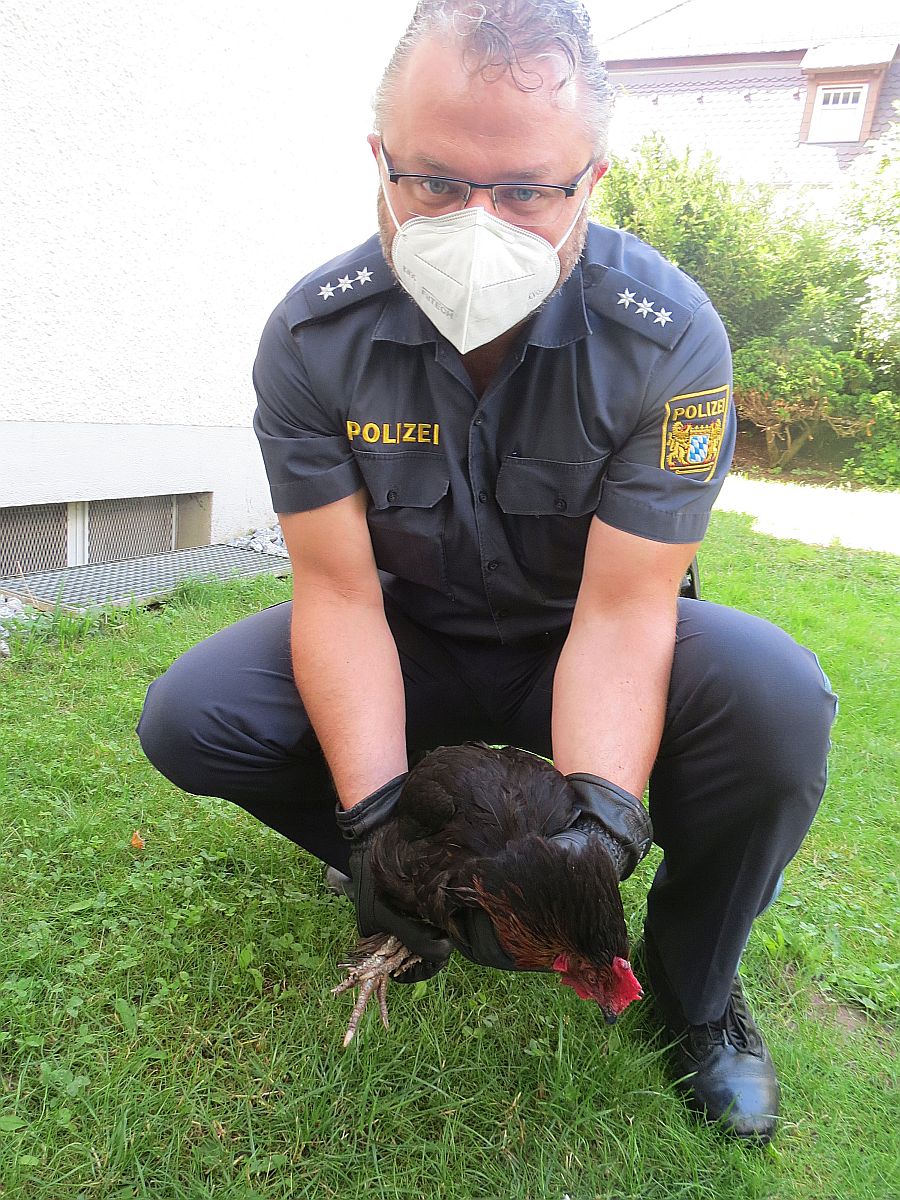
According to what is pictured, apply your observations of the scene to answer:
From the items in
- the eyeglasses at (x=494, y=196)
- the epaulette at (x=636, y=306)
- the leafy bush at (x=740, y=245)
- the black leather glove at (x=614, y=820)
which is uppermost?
the leafy bush at (x=740, y=245)

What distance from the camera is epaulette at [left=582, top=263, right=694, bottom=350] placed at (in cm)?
192

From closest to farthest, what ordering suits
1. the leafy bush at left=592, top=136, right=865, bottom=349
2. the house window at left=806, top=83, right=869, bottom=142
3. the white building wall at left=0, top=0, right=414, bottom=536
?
the white building wall at left=0, top=0, right=414, bottom=536 → the leafy bush at left=592, top=136, right=865, bottom=349 → the house window at left=806, top=83, right=869, bottom=142

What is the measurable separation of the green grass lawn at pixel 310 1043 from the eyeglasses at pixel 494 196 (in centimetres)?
175

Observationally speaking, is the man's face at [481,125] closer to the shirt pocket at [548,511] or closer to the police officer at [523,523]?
the police officer at [523,523]

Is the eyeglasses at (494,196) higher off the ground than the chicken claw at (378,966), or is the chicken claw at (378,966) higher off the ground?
the eyeglasses at (494,196)

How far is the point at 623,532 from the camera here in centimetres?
190

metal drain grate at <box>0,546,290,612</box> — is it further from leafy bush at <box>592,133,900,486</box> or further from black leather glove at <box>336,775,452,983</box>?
leafy bush at <box>592,133,900,486</box>

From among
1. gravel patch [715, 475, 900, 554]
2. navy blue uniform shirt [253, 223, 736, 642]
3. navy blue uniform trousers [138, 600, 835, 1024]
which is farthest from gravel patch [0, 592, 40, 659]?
gravel patch [715, 475, 900, 554]

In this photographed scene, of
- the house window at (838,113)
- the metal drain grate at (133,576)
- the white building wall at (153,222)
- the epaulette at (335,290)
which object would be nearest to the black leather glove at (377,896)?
the epaulette at (335,290)

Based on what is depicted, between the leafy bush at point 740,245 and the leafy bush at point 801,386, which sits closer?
the leafy bush at point 801,386

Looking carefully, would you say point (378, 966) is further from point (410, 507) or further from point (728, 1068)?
point (410, 507)

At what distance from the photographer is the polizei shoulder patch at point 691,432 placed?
191 cm

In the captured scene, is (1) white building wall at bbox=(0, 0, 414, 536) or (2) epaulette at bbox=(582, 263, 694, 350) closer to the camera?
(2) epaulette at bbox=(582, 263, 694, 350)

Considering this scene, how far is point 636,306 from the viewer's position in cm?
195
